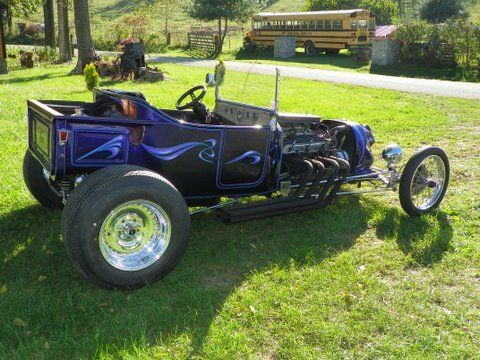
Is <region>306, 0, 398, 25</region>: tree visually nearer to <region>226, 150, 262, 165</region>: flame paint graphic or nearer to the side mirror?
the side mirror

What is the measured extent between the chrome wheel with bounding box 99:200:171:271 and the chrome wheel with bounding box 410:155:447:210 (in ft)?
9.17

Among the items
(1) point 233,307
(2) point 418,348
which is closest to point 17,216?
(1) point 233,307

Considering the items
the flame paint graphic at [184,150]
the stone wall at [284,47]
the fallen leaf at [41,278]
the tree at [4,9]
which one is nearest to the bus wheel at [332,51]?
the stone wall at [284,47]

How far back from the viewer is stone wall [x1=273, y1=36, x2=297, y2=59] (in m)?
29.6

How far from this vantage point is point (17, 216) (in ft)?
16.1

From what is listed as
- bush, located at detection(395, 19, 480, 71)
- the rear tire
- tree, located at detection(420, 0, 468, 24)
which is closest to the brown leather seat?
the rear tire

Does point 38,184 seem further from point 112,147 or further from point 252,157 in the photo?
point 252,157

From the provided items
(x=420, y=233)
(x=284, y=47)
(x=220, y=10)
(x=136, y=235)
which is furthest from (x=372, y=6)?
(x=136, y=235)

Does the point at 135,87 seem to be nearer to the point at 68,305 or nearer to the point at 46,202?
the point at 46,202

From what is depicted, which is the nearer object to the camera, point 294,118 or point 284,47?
point 294,118

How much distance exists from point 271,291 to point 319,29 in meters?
27.9

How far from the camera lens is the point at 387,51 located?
919 inches

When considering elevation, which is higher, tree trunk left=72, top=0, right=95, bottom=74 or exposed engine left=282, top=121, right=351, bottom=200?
tree trunk left=72, top=0, right=95, bottom=74

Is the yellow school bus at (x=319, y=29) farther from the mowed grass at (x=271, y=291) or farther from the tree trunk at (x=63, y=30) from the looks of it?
the mowed grass at (x=271, y=291)
